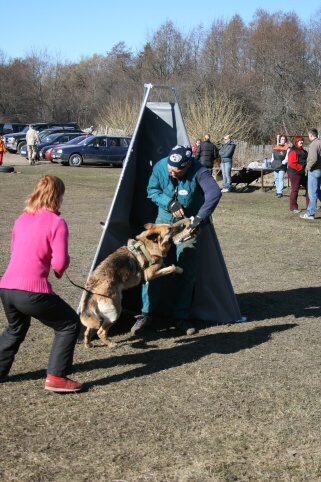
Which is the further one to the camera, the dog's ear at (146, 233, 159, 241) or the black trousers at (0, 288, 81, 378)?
the dog's ear at (146, 233, 159, 241)

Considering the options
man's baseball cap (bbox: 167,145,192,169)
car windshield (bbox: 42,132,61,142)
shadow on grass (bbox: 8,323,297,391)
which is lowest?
shadow on grass (bbox: 8,323,297,391)

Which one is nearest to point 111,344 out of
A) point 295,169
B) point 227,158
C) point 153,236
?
point 153,236

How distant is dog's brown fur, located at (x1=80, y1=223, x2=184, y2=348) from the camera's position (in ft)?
17.4

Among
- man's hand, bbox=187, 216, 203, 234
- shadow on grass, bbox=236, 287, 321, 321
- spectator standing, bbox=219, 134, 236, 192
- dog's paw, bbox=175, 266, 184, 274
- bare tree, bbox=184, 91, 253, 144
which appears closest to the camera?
man's hand, bbox=187, 216, 203, 234

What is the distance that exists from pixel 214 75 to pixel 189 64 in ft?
20.7

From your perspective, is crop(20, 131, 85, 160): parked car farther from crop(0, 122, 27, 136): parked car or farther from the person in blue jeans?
the person in blue jeans

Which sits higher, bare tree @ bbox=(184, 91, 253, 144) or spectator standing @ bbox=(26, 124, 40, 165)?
bare tree @ bbox=(184, 91, 253, 144)

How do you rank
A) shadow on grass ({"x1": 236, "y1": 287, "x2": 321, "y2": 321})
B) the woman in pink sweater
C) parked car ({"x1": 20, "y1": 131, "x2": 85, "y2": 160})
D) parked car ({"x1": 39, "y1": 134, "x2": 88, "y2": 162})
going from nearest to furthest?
the woman in pink sweater → shadow on grass ({"x1": 236, "y1": 287, "x2": 321, "y2": 321}) → parked car ({"x1": 39, "y1": 134, "x2": 88, "y2": 162}) → parked car ({"x1": 20, "y1": 131, "x2": 85, "y2": 160})

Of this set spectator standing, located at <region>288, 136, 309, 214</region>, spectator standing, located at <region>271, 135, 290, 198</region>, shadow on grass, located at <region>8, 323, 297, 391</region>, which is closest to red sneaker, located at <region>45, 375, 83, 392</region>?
shadow on grass, located at <region>8, 323, 297, 391</region>

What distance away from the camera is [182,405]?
4414 millimetres

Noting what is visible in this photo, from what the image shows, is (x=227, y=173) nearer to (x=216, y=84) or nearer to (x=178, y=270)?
(x=178, y=270)

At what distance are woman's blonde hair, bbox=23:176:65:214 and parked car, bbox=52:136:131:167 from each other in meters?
27.8

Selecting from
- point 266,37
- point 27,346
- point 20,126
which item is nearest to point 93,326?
point 27,346

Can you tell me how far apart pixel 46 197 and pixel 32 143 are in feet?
92.6
